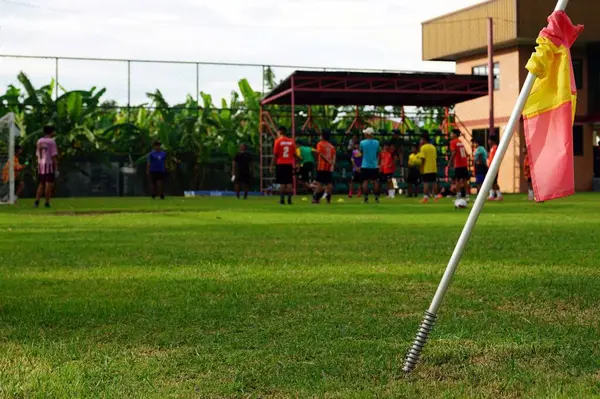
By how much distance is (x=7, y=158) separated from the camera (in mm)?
35438

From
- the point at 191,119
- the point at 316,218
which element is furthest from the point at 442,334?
the point at 191,119

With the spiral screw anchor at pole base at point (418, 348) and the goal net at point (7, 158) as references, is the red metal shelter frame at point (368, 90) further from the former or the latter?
the spiral screw anchor at pole base at point (418, 348)

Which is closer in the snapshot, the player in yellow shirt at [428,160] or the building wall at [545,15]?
the player in yellow shirt at [428,160]

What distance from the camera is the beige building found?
49.0m

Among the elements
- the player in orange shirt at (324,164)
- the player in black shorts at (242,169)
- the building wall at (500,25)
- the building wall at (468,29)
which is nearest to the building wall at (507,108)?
the building wall at (500,25)

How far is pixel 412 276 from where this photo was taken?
9664 mm

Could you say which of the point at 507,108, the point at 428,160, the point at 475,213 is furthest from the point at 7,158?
the point at 475,213

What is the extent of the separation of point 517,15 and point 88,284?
41.6 metres

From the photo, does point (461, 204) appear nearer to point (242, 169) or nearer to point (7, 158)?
point (242, 169)

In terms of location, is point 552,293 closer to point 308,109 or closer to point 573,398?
point 573,398

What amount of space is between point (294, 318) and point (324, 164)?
24.9m

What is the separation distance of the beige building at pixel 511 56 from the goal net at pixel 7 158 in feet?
73.1

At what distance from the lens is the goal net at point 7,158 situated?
32938 millimetres

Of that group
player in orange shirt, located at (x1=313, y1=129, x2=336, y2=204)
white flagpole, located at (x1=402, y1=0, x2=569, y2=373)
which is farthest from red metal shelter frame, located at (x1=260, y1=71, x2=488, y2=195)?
white flagpole, located at (x1=402, y1=0, x2=569, y2=373)
